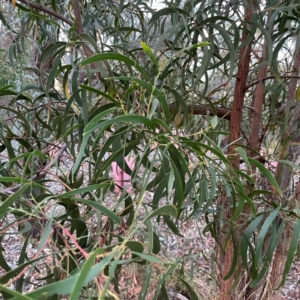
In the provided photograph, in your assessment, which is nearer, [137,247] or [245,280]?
[137,247]

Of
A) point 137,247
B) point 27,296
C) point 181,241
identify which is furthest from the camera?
point 181,241

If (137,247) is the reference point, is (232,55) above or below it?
above

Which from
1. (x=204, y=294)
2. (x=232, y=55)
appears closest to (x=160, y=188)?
(x=232, y=55)

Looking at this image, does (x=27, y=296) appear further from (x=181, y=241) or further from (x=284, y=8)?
(x=181, y=241)

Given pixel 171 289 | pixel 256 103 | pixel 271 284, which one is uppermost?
pixel 256 103

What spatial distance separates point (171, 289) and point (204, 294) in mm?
142

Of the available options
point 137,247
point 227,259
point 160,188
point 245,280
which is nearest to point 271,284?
point 245,280

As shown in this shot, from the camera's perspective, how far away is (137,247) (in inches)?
9.9

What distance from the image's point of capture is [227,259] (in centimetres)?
73

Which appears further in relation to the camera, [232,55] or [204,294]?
[204,294]

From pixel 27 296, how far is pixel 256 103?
0.68m

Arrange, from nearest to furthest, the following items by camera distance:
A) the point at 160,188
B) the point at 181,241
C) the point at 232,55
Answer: the point at 160,188 → the point at 232,55 → the point at 181,241

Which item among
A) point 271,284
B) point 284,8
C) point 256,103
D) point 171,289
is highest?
point 284,8

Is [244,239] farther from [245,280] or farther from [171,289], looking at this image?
[171,289]
